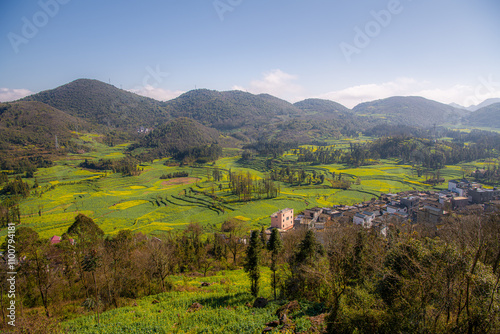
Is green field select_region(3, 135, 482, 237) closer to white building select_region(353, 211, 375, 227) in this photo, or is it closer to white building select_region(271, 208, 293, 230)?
white building select_region(271, 208, 293, 230)

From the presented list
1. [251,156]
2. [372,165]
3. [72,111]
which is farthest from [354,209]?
[72,111]

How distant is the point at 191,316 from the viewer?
13.5 m

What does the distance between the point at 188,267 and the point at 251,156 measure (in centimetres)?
8611

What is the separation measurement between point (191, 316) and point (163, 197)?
52182 mm

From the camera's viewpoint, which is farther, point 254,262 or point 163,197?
point 163,197

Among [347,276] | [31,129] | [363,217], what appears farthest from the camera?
[31,129]

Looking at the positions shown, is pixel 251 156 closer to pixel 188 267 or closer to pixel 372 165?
pixel 372 165

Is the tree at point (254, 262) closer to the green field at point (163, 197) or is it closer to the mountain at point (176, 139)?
the green field at point (163, 197)

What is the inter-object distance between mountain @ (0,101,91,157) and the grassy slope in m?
106

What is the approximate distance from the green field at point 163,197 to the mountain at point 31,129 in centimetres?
1756

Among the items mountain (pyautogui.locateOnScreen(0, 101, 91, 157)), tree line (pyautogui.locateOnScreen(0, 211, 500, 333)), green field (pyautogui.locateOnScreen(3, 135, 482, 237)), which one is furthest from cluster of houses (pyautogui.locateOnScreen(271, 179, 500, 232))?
mountain (pyautogui.locateOnScreen(0, 101, 91, 157))

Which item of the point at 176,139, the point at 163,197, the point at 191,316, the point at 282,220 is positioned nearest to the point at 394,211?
the point at 282,220

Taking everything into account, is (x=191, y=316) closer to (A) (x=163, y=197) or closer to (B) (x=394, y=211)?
(B) (x=394, y=211)

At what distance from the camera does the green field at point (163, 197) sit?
45.5 metres
